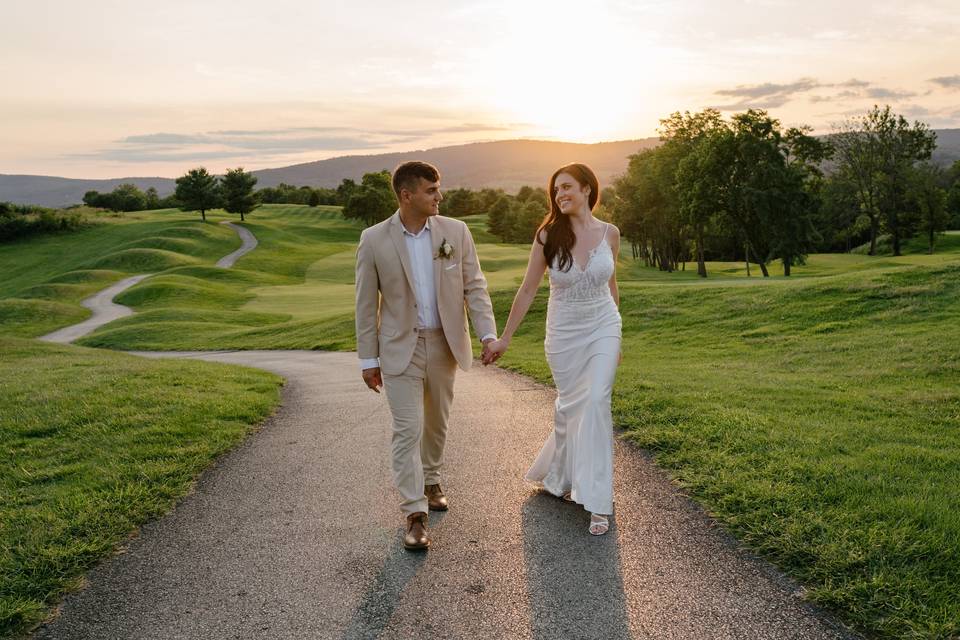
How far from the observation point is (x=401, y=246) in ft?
17.3

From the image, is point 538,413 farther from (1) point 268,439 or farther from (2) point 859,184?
(2) point 859,184

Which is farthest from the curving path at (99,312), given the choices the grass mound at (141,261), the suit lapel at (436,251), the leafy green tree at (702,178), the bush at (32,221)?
the leafy green tree at (702,178)

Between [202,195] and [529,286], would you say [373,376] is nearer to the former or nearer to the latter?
[529,286]

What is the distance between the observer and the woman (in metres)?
5.45

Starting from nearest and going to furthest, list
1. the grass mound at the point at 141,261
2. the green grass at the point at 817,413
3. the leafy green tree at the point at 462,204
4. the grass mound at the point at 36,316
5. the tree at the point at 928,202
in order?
1. the green grass at the point at 817,413
2. the grass mound at the point at 36,316
3. the grass mound at the point at 141,261
4. the tree at the point at 928,202
5. the leafy green tree at the point at 462,204

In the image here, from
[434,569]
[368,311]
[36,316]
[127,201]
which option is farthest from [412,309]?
[127,201]

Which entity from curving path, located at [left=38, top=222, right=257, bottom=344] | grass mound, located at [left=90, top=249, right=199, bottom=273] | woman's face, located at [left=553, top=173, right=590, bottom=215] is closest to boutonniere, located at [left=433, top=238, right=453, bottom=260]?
woman's face, located at [left=553, top=173, right=590, bottom=215]

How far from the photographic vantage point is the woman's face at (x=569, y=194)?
577cm

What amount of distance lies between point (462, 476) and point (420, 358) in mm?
1651

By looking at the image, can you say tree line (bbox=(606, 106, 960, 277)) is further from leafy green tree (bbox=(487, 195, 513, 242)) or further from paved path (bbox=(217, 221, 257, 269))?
paved path (bbox=(217, 221, 257, 269))

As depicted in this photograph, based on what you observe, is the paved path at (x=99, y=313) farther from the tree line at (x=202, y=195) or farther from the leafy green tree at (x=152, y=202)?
the leafy green tree at (x=152, y=202)

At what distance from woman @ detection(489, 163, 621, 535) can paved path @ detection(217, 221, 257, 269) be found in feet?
172

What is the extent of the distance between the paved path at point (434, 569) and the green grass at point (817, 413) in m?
0.37

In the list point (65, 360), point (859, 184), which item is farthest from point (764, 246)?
point (65, 360)
